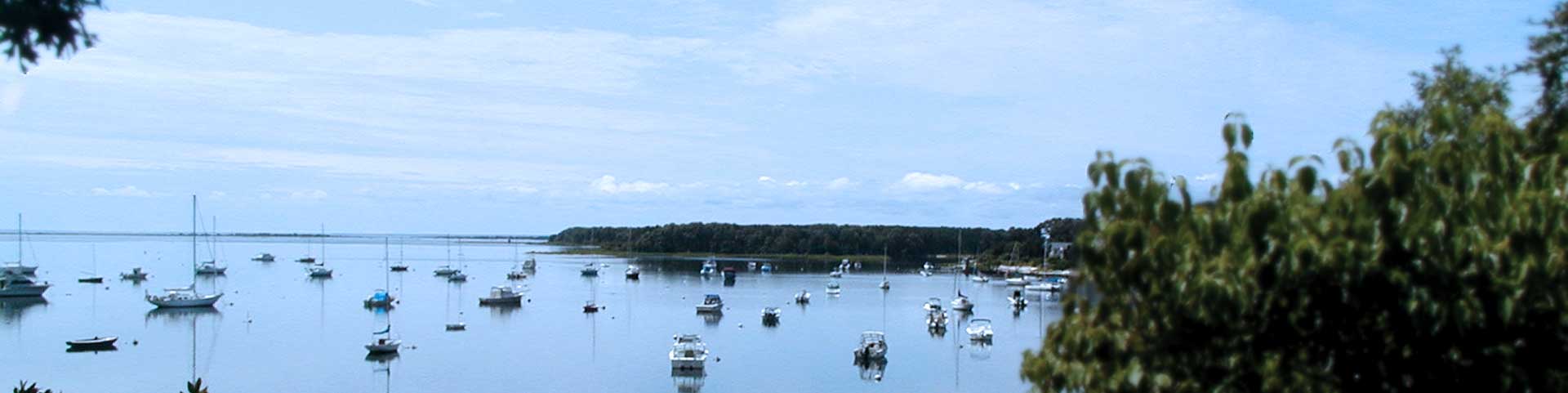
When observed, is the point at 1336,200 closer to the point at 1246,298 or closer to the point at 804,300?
the point at 1246,298

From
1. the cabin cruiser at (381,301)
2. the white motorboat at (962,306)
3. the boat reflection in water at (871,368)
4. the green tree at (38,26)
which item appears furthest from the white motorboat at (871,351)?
the green tree at (38,26)

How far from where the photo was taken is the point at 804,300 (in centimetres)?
8662

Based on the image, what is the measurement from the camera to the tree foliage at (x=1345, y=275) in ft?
15.8

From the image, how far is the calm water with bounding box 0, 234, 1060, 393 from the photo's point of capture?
44719 millimetres

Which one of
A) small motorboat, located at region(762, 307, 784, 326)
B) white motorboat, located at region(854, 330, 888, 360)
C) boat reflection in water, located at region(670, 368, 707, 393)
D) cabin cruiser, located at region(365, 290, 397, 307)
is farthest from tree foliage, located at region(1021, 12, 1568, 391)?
cabin cruiser, located at region(365, 290, 397, 307)

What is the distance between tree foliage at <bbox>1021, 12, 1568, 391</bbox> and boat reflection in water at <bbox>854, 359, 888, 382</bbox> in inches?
1608

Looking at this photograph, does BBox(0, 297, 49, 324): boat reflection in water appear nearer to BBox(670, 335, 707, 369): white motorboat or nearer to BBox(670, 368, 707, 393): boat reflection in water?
BBox(670, 335, 707, 369): white motorboat

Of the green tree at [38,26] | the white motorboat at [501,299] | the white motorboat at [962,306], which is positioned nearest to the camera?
the green tree at [38,26]

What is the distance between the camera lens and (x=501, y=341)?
58.7 metres

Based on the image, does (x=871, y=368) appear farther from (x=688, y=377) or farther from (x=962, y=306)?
(x=962, y=306)

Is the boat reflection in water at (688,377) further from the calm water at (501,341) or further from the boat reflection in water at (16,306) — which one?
the boat reflection in water at (16,306)

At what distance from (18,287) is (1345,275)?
3686 inches

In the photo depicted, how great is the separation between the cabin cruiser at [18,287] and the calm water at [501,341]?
137cm

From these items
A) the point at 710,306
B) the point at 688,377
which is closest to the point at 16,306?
the point at 710,306
